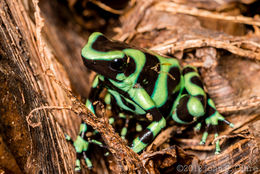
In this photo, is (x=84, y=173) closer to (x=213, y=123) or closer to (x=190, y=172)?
(x=190, y=172)

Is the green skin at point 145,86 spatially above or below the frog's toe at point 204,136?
above

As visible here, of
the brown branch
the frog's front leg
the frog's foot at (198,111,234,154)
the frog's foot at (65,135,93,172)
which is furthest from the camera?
the brown branch

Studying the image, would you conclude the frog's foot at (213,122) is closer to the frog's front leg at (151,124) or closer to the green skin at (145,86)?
the green skin at (145,86)

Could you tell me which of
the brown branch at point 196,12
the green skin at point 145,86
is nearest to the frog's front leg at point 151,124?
the green skin at point 145,86

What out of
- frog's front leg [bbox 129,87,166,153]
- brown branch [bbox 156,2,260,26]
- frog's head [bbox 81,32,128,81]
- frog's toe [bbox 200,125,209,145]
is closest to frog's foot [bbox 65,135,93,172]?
frog's front leg [bbox 129,87,166,153]

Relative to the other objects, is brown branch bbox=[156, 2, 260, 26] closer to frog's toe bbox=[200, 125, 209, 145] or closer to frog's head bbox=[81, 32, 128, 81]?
frog's toe bbox=[200, 125, 209, 145]

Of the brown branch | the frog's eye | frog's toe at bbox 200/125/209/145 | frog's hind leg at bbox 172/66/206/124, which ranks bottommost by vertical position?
frog's toe at bbox 200/125/209/145

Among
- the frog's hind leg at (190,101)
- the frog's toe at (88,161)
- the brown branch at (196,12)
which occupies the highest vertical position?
the brown branch at (196,12)
